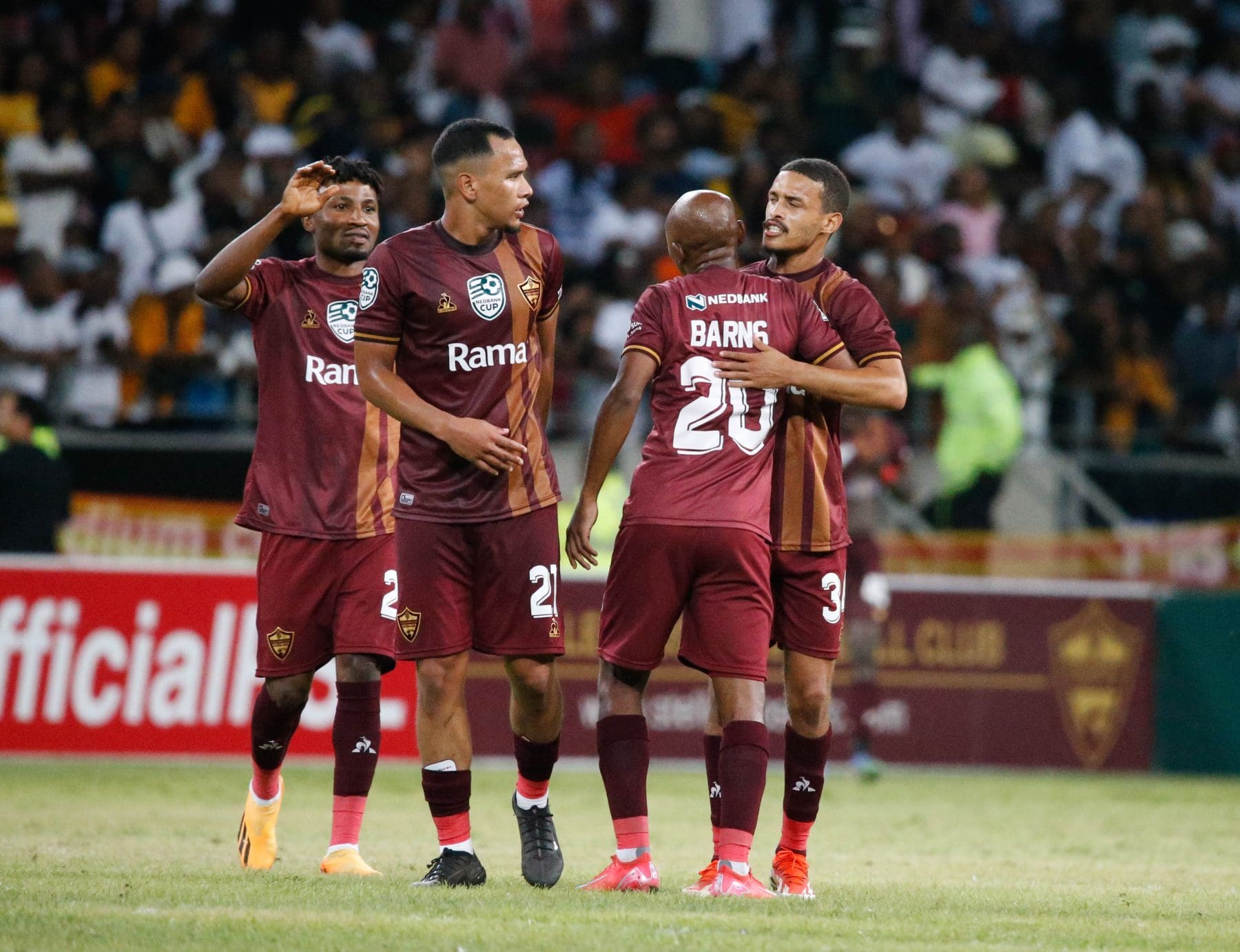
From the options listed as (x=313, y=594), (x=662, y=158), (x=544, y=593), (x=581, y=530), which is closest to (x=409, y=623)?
(x=544, y=593)

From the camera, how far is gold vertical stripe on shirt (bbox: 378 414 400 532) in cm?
746

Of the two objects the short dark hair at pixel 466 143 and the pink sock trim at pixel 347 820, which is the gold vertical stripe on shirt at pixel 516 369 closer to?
the short dark hair at pixel 466 143

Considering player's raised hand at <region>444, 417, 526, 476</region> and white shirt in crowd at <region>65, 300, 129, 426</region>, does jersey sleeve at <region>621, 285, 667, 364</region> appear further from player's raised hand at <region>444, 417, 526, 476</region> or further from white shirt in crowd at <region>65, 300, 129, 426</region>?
white shirt in crowd at <region>65, 300, 129, 426</region>

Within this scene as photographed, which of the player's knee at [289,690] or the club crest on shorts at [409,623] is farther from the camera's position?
the player's knee at [289,690]

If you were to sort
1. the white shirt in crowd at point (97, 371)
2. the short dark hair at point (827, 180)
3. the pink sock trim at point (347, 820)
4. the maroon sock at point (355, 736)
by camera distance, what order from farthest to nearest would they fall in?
the white shirt in crowd at point (97, 371) < the maroon sock at point (355, 736) < the pink sock trim at point (347, 820) < the short dark hair at point (827, 180)

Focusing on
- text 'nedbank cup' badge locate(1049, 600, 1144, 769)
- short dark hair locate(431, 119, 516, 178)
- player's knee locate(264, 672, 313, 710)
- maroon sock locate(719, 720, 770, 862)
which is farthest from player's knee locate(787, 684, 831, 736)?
text 'nedbank cup' badge locate(1049, 600, 1144, 769)

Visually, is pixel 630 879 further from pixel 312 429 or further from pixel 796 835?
pixel 312 429

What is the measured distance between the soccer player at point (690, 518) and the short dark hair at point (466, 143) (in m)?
0.74

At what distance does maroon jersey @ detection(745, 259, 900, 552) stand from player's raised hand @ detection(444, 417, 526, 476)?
0.99 metres

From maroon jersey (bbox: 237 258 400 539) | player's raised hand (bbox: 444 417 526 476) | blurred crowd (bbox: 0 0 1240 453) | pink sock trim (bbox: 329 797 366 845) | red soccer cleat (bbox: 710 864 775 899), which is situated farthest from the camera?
blurred crowd (bbox: 0 0 1240 453)

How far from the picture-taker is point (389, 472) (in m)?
7.52

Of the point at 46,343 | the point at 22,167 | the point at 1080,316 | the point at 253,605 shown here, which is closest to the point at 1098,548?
the point at 1080,316

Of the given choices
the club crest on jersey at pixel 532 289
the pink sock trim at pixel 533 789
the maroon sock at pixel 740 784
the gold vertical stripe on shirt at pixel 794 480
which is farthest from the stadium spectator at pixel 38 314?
the maroon sock at pixel 740 784

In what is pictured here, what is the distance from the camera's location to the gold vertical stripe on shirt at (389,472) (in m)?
7.46
